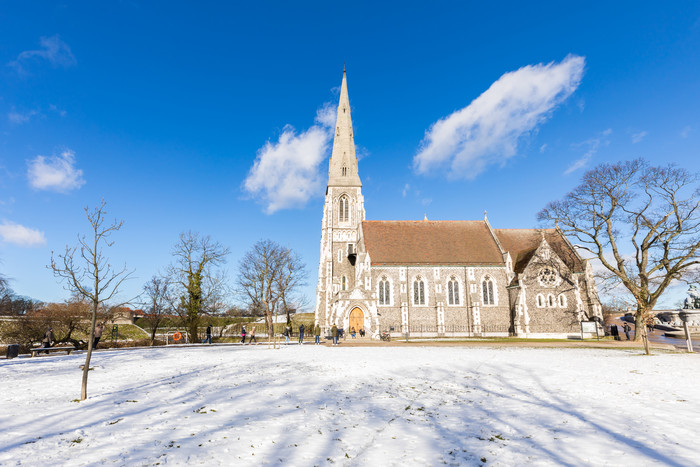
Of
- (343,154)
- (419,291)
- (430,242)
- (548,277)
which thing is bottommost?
(419,291)

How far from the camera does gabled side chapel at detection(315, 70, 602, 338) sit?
34.8 metres

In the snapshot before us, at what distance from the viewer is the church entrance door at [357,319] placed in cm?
3350

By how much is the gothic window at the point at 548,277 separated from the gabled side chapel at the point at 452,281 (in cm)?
9

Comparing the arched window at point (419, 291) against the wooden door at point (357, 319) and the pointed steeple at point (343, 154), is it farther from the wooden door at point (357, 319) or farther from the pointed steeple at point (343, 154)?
the pointed steeple at point (343, 154)

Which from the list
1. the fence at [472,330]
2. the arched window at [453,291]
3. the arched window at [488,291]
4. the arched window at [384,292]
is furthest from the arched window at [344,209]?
the arched window at [488,291]

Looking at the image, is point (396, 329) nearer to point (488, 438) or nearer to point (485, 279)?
point (485, 279)

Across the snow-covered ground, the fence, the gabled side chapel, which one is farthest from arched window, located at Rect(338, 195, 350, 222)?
the snow-covered ground

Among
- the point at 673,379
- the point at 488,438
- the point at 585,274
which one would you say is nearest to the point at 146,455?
the point at 488,438

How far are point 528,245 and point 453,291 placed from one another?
34.9 feet

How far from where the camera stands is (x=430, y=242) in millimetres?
39906

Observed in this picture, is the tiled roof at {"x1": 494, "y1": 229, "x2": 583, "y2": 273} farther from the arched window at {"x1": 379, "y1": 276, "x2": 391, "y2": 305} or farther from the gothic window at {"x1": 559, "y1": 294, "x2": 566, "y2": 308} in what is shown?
the arched window at {"x1": 379, "y1": 276, "x2": 391, "y2": 305}

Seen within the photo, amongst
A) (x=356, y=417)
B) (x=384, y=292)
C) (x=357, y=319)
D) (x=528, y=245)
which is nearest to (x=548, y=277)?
(x=528, y=245)

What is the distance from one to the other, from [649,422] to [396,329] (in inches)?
1171

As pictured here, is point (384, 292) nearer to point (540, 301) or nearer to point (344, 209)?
point (344, 209)
